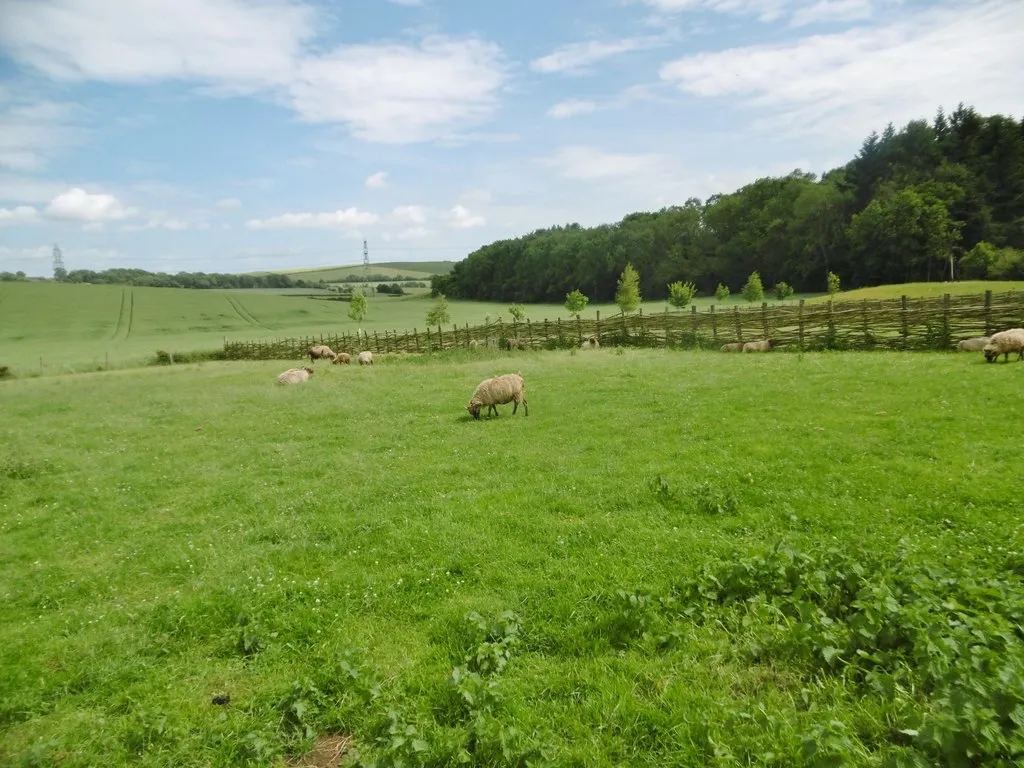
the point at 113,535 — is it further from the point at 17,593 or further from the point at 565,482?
the point at 565,482

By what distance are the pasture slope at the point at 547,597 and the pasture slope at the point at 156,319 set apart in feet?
143

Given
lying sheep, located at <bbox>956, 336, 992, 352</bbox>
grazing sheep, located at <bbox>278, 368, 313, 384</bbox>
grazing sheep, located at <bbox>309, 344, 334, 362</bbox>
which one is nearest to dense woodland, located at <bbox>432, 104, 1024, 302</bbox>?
lying sheep, located at <bbox>956, 336, 992, 352</bbox>

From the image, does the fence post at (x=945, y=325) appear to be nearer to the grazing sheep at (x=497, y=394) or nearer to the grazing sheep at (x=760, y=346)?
the grazing sheep at (x=760, y=346)

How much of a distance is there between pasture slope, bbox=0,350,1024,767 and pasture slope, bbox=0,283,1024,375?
43673 millimetres

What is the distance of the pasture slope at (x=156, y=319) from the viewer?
160 ft

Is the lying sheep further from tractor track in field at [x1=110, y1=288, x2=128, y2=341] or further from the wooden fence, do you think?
tractor track in field at [x1=110, y1=288, x2=128, y2=341]

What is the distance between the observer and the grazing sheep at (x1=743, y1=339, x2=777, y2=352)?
23.3 metres

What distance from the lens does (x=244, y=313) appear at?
82.1 meters

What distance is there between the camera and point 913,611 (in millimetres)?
3787

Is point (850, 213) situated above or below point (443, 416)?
above

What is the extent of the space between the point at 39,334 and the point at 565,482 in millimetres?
78443

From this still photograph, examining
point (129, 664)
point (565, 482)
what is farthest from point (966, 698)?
point (129, 664)

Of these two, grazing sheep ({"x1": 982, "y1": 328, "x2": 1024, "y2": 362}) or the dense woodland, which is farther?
the dense woodland

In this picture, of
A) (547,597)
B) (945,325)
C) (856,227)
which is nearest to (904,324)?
(945,325)
